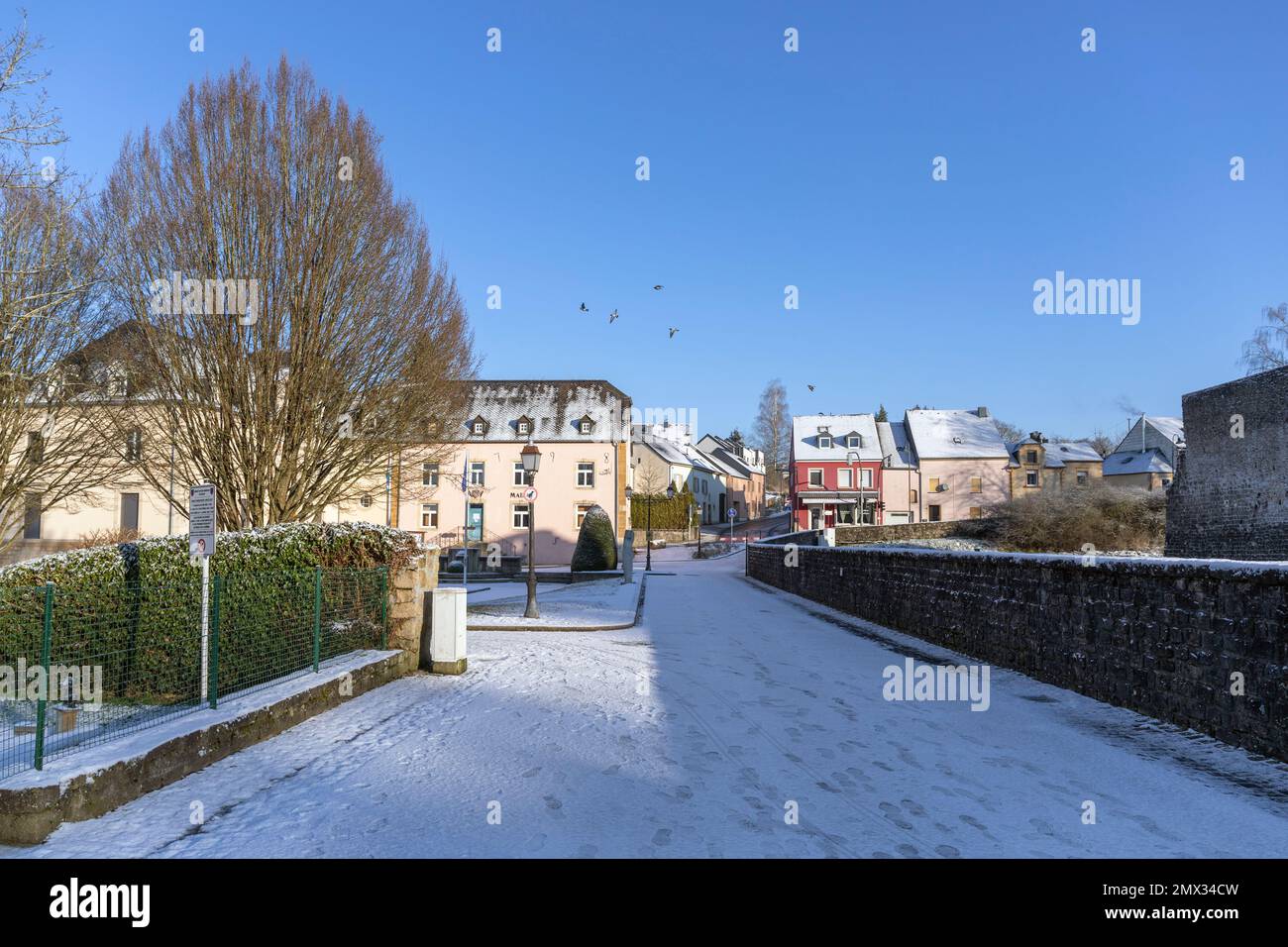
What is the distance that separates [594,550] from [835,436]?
3410 cm

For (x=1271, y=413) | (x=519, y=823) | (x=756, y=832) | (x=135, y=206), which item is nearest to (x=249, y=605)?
(x=519, y=823)

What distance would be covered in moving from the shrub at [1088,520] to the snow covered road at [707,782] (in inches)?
1541

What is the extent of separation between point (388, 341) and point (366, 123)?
462cm

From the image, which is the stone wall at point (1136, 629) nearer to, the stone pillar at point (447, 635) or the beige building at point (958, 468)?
the stone pillar at point (447, 635)

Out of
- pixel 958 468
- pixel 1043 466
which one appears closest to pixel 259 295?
pixel 958 468

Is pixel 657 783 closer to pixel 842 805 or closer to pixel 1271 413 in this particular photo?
pixel 842 805

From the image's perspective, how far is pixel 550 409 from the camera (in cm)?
4709

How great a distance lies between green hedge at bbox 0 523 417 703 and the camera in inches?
308

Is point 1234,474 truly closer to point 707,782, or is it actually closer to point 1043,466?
point 707,782

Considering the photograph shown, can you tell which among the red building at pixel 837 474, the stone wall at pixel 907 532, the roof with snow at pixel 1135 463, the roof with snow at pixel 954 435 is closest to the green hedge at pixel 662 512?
the red building at pixel 837 474

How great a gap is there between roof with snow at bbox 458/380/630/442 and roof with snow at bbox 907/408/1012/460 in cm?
2690

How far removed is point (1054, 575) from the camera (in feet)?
31.6

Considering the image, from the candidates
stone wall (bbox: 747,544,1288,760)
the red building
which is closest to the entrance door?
the red building

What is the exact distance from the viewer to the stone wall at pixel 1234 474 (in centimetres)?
2670
